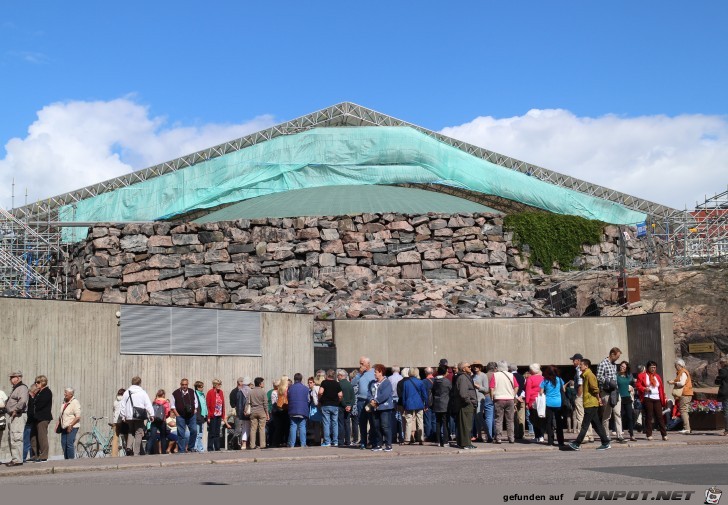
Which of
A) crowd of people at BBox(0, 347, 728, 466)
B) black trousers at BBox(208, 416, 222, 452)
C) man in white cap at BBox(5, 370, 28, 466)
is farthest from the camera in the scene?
black trousers at BBox(208, 416, 222, 452)

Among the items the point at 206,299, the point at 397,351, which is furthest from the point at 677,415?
the point at 206,299

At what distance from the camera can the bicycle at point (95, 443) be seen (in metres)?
18.0

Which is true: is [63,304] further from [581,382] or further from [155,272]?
[155,272]

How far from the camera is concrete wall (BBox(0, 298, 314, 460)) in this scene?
17.3 metres

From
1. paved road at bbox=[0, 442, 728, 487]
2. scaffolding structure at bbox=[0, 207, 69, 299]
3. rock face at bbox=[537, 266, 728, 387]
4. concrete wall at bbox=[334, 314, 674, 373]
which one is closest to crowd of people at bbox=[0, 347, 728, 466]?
paved road at bbox=[0, 442, 728, 487]

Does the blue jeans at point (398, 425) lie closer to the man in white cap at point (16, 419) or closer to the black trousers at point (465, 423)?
the black trousers at point (465, 423)

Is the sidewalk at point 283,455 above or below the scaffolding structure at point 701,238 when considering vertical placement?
below

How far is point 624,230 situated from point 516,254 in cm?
601

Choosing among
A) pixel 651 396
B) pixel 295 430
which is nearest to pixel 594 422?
pixel 651 396

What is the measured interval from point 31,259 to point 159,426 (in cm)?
2964

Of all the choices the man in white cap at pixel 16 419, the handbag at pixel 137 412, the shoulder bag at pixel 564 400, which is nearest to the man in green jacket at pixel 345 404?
the handbag at pixel 137 412

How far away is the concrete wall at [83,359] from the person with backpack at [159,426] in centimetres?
92

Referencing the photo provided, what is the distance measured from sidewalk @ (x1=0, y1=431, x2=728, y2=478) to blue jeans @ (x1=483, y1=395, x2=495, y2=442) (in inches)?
22.0

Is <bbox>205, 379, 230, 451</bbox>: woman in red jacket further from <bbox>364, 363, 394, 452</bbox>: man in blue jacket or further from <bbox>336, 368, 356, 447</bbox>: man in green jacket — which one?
<bbox>364, 363, 394, 452</bbox>: man in blue jacket
